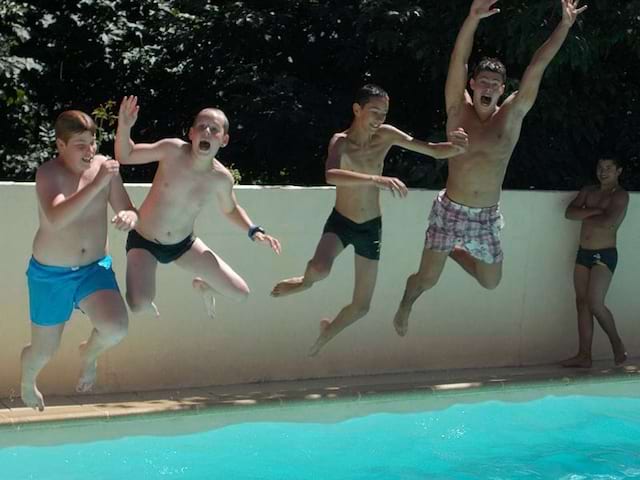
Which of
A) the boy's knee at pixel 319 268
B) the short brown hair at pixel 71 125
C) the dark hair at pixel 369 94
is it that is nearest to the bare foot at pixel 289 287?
the boy's knee at pixel 319 268

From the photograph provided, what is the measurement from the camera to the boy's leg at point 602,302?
9.41 meters

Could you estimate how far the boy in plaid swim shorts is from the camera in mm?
7688

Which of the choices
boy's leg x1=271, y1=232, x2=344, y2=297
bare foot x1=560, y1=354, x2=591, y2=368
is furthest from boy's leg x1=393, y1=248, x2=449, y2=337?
bare foot x1=560, y1=354, x2=591, y2=368

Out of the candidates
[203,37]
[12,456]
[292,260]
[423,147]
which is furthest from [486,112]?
[203,37]

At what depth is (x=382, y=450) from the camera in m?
7.47

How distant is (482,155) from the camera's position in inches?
311

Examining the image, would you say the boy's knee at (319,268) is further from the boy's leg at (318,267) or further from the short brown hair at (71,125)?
the short brown hair at (71,125)

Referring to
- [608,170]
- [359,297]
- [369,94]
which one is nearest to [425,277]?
[359,297]

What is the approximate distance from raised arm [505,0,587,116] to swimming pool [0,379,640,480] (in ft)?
6.97

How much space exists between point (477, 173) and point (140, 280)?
99.4 inches

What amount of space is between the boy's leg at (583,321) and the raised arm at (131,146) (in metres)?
4.10

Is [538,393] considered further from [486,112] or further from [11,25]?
[11,25]

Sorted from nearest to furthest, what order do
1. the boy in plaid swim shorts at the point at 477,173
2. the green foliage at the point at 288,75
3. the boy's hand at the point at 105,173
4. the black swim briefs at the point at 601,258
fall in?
the boy's hand at the point at 105,173, the boy in plaid swim shorts at the point at 477,173, the black swim briefs at the point at 601,258, the green foliage at the point at 288,75

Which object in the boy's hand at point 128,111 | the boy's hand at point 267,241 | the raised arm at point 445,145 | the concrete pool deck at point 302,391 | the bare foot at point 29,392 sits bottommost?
the concrete pool deck at point 302,391
